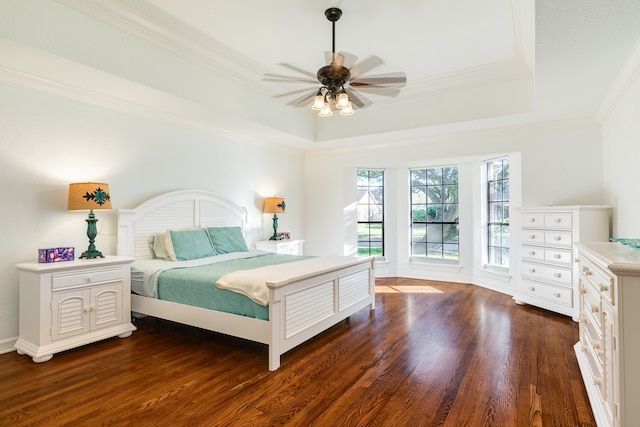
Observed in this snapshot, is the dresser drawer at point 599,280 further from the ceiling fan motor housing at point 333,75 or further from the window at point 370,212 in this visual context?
the window at point 370,212

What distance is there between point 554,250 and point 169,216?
440 cm

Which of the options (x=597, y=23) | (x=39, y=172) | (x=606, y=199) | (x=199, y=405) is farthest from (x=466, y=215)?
(x=39, y=172)

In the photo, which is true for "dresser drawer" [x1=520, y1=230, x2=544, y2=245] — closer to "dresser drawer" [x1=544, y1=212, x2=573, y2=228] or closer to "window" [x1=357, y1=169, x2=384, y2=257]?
"dresser drawer" [x1=544, y1=212, x2=573, y2=228]

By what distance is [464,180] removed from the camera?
5707 mm

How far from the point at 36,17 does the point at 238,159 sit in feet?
9.30

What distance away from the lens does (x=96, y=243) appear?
11.4 ft

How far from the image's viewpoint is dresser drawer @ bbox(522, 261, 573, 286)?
376 cm

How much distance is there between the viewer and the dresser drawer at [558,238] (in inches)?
148

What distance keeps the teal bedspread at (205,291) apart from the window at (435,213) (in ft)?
11.9

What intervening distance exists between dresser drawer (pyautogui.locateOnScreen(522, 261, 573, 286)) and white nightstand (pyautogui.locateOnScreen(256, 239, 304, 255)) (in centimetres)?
322

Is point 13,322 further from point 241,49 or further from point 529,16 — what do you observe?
point 529,16

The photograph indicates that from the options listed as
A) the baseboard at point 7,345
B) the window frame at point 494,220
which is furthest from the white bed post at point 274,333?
the window frame at point 494,220

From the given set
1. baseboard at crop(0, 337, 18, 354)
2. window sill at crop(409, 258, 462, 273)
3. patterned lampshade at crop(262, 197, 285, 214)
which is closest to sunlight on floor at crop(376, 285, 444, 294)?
window sill at crop(409, 258, 462, 273)

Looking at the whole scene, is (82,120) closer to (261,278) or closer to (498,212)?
(261,278)
